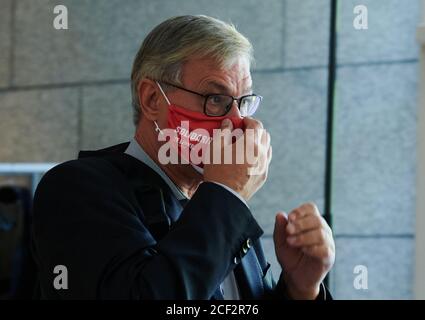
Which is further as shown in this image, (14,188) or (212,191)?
(14,188)

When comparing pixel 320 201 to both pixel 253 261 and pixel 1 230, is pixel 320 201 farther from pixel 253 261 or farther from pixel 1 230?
pixel 253 261

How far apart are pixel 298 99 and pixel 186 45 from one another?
160 cm

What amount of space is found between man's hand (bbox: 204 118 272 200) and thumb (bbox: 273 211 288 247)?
0.25 feet

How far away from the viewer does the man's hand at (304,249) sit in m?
1.17

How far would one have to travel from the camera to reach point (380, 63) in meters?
2.73

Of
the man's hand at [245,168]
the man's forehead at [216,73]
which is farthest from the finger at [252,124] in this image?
the man's forehead at [216,73]

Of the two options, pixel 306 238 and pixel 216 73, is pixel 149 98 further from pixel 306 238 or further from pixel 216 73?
pixel 306 238

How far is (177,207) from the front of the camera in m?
1.26

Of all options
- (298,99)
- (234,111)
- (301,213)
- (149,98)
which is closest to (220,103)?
(234,111)

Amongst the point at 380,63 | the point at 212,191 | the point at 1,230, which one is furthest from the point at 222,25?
the point at 1,230

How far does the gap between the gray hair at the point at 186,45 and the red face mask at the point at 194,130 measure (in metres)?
0.08

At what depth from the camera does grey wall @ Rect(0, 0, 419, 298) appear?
2.71m

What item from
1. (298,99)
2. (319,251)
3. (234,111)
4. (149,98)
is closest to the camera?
(319,251)
